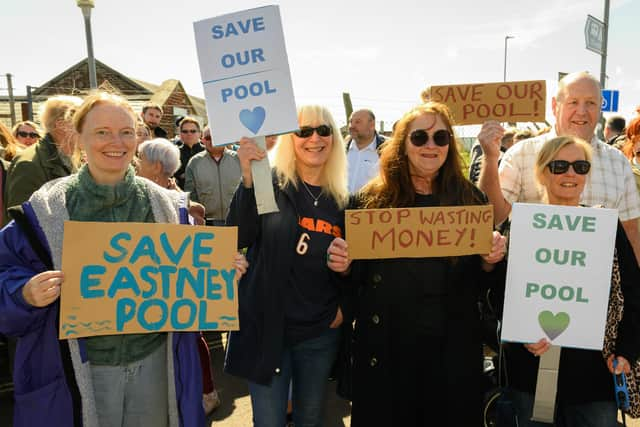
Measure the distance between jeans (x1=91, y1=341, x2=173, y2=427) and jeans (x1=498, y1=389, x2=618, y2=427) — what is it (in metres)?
1.68

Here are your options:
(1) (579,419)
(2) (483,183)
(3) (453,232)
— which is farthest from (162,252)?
(1) (579,419)

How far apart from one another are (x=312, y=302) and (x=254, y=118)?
0.99 metres

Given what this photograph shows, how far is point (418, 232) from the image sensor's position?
6.72 feet

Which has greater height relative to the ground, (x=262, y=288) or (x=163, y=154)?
(x=163, y=154)

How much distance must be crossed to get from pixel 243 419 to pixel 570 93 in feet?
10.8

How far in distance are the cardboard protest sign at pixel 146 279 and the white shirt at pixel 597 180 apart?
1.80 meters

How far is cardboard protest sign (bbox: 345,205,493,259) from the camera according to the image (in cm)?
205

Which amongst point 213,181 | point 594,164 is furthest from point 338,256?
point 213,181

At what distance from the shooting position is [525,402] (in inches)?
84.8

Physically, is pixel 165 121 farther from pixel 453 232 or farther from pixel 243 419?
pixel 453 232

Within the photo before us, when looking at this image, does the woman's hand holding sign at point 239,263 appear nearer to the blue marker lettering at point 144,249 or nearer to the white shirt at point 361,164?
the blue marker lettering at point 144,249

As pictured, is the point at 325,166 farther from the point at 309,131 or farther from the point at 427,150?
the point at 427,150

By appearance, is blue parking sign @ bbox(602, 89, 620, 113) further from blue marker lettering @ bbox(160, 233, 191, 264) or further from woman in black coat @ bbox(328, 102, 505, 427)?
blue marker lettering @ bbox(160, 233, 191, 264)

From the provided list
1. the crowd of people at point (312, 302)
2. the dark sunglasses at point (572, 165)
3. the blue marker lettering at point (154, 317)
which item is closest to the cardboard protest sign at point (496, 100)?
the crowd of people at point (312, 302)
